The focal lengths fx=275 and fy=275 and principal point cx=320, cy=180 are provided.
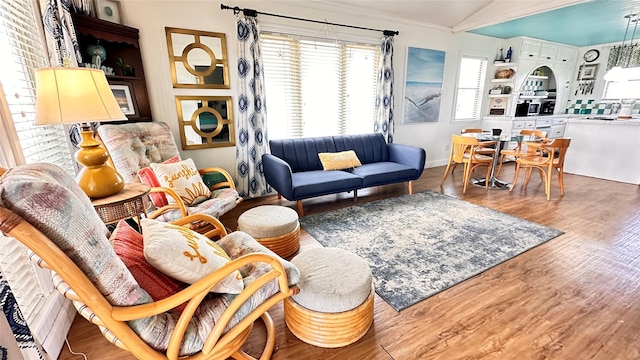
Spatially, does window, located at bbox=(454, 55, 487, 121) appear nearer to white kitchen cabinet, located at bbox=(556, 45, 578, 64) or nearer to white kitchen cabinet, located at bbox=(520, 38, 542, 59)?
white kitchen cabinet, located at bbox=(520, 38, 542, 59)

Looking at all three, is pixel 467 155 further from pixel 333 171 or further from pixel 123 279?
pixel 123 279

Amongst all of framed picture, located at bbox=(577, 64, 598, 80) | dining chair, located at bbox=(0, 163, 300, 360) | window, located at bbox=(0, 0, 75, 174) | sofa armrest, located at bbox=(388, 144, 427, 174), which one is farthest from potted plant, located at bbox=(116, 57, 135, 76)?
framed picture, located at bbox=(577, 64, 598, 80)

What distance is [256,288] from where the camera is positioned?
1.08m

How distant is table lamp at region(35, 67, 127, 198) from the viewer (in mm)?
1313

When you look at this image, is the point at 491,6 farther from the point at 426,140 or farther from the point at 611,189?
the point at 611,189

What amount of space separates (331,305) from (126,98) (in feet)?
9.09

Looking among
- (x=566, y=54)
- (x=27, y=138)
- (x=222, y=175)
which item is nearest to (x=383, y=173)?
(x=222, y=175)

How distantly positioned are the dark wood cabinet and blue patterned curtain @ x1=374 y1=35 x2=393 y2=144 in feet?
10.1

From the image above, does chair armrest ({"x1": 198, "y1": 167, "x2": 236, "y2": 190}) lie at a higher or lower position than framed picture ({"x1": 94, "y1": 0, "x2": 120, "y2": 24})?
lower

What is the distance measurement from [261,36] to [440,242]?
3062mm

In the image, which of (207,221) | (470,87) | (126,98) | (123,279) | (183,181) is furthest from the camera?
(470,87)

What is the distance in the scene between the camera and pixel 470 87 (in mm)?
5367

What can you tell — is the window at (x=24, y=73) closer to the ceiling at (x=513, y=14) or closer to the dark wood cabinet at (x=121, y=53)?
the dark wood cabinet at (x=121, y=53)

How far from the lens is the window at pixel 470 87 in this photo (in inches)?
205
